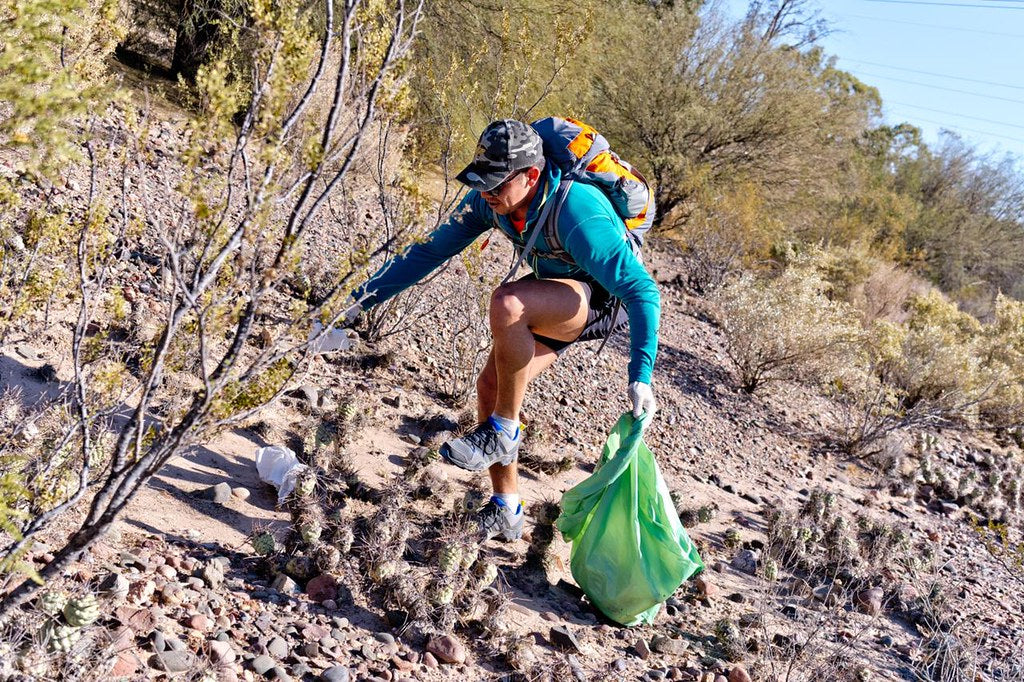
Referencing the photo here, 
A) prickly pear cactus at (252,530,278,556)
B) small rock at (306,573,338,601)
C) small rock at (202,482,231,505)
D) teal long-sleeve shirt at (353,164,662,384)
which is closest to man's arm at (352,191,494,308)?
teal long-sleeve shirt at (353,164,662,384)

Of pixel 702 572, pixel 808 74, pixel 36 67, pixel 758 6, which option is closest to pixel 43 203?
pixel 36 67

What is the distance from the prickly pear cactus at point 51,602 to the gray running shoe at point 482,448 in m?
1.24

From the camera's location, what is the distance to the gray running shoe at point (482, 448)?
2752 mm

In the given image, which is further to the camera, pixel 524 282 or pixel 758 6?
pixel 758 6

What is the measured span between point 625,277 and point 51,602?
1797 millimetres

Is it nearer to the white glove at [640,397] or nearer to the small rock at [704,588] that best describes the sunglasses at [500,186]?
the white glove at [640,397]

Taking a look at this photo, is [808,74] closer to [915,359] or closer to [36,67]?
[915,359]

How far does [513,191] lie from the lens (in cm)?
270

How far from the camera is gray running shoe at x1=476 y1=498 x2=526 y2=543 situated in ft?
9.71

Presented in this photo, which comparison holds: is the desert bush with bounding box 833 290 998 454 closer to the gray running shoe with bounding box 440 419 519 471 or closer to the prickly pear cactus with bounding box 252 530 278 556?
the gray running shoe with bounding box 440 419 519 471

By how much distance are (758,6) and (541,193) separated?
23579mm

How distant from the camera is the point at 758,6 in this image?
23219mm

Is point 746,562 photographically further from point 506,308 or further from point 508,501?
point 506,308

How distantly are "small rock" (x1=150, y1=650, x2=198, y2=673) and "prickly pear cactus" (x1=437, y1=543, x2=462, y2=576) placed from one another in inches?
33.7
